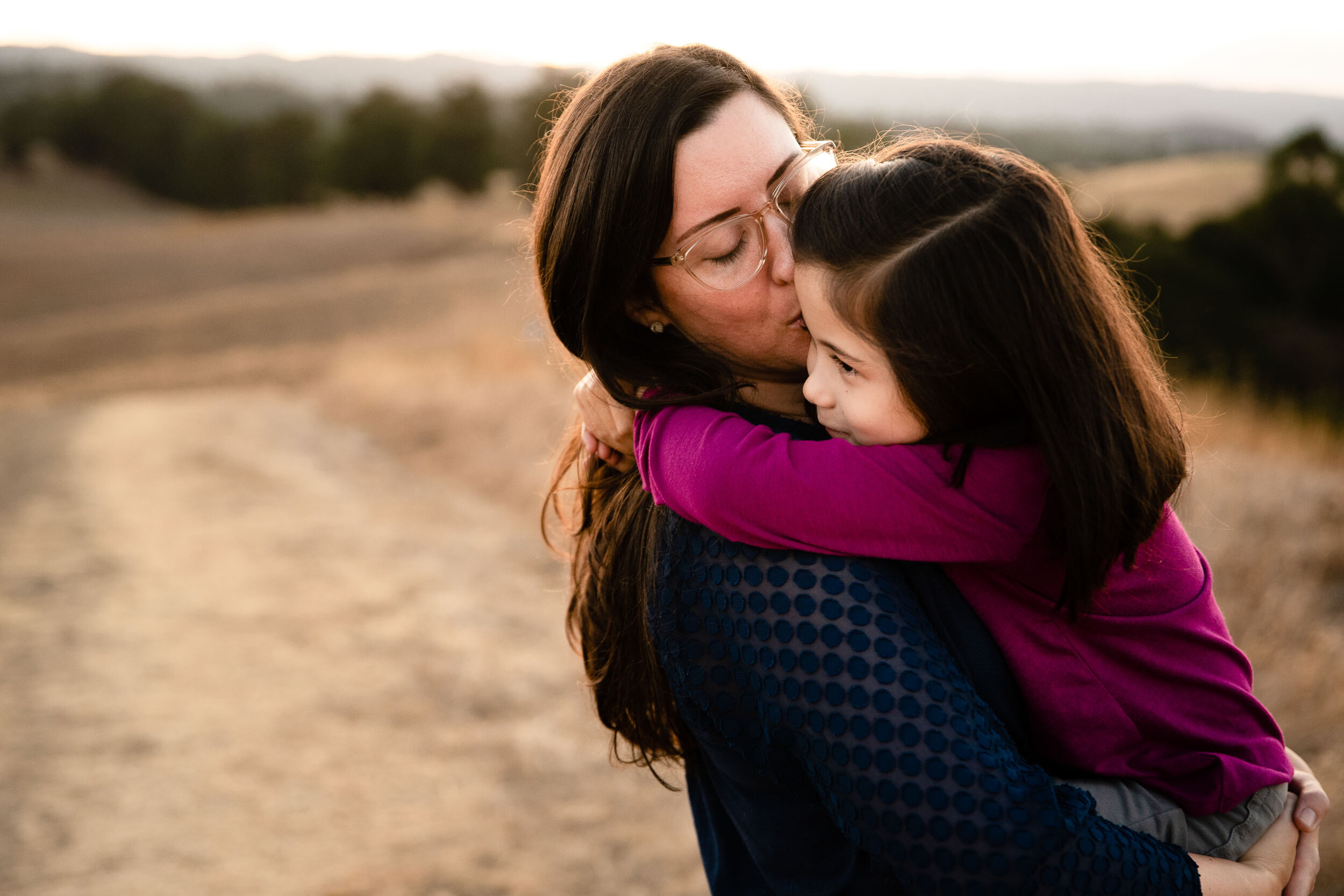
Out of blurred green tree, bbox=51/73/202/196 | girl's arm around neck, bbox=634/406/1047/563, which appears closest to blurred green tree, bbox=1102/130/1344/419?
girl's arm around neck, bbox=634/406/1047/563

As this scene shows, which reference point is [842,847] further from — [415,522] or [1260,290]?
[1260,290]

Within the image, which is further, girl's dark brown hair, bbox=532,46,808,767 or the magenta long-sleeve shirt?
girl's dark brown hair, bbox=532,46,808,767

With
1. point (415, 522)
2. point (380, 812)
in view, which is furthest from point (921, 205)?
point (415, 522)

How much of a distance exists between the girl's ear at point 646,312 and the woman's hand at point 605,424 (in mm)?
121

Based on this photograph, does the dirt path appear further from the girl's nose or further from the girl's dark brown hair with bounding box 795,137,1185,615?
the girl's dark brown hair with bounding box 795,137,1185,615

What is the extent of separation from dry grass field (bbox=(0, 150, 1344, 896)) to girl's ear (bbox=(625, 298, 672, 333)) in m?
0.43

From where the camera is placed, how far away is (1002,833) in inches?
42.6

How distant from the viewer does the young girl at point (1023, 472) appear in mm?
1195

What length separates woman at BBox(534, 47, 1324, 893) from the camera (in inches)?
43.8

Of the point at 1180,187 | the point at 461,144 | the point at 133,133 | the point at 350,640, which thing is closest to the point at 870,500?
the point at 350,640

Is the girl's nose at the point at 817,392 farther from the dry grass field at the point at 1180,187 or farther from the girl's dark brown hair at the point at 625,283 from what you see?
the dry grass field at the point at 1180,187

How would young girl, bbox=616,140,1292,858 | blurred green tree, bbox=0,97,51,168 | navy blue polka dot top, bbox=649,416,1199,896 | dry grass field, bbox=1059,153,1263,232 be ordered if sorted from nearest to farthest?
navy blue polka dot top, bbox=649,416,1199,896
young girl, bbox=616,140,1292,858
dry grass field, bbox=1059,153,1263,232
blurred green tree, bbox=0,97,51,168

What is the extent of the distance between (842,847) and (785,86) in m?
1.34

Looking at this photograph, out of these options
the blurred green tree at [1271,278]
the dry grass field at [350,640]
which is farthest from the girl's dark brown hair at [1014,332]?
the blurred green tree at [1271,278]
